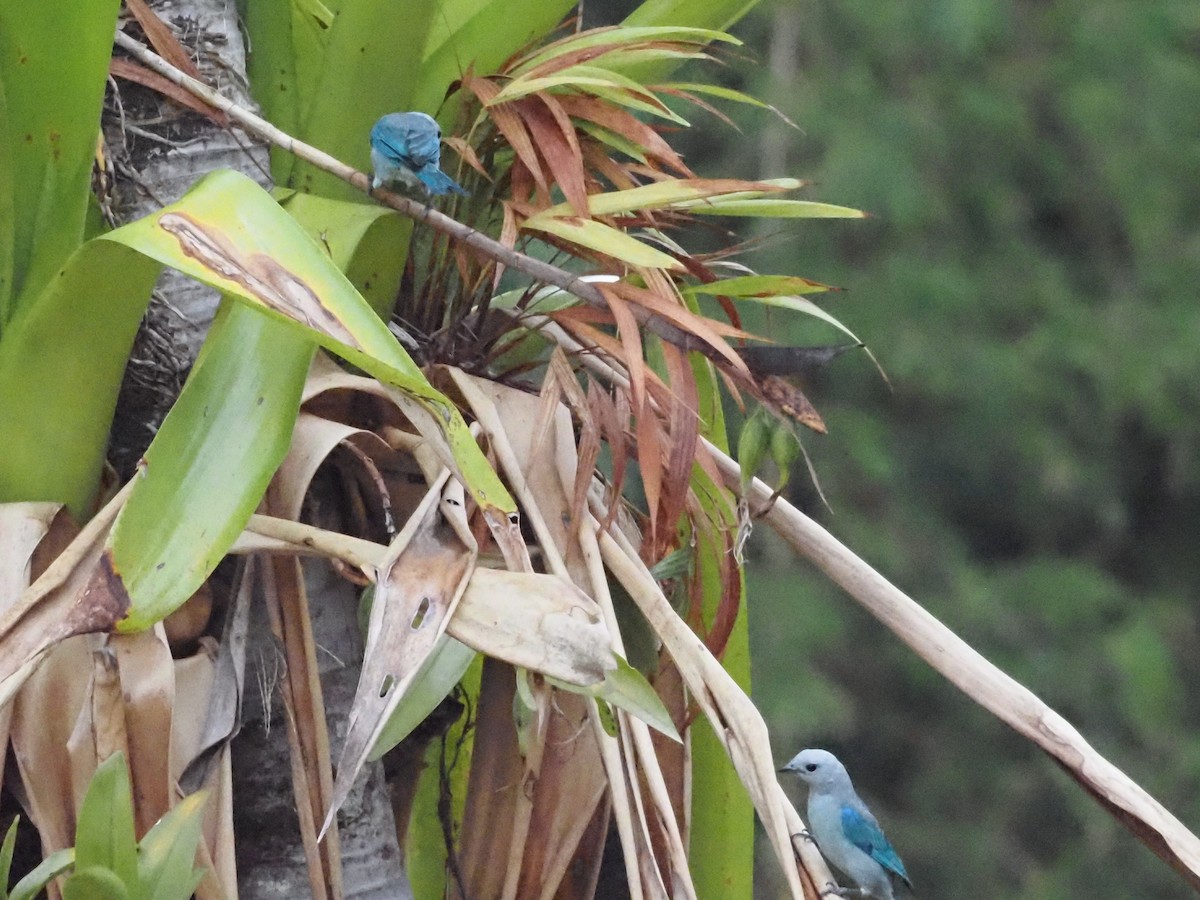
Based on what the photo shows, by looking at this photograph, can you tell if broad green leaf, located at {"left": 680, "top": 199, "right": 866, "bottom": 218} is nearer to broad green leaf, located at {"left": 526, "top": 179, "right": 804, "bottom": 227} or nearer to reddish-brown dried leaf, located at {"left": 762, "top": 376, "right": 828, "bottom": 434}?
broad green leaf, located at {"left": 526, "top": 179, "right": 804, "bottom": 227}

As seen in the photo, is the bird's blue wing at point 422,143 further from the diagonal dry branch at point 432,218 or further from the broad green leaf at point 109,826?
the broad green leaf at point 109,826

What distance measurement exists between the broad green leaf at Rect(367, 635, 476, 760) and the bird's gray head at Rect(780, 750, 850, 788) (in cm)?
68

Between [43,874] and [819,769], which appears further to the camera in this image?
[819,769]

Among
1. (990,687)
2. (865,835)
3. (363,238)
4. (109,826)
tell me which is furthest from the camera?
(865,835)

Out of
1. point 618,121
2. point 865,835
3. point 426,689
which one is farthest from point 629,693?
point 865,835

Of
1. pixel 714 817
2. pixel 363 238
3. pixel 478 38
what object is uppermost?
pixel 478 38

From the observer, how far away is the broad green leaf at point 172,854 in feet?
1.91

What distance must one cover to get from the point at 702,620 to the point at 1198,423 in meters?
3.18

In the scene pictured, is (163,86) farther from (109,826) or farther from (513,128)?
(109,826)

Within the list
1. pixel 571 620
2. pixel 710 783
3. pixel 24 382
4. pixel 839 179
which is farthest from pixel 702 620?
pixel 839 179

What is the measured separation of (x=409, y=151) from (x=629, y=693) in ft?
1.22

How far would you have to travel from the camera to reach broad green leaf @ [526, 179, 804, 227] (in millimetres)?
810

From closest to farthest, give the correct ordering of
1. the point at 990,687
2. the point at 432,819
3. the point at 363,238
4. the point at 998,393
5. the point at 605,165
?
the point at 990,687 → the point at 363,238 → the point at 605,165 → the point at 432,819 → the point at 998,393

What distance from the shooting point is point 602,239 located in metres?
0.77
